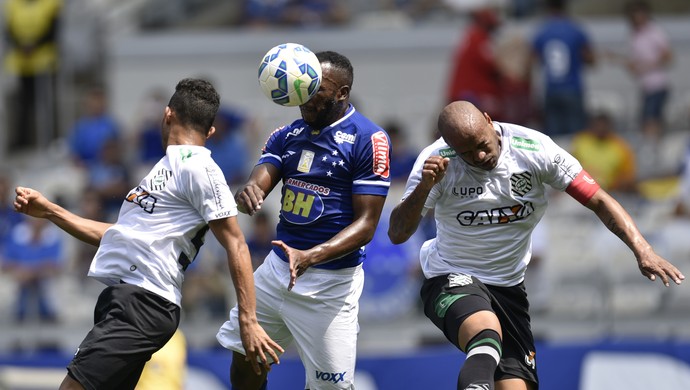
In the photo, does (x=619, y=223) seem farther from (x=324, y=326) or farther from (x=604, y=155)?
(x=604, y=155)

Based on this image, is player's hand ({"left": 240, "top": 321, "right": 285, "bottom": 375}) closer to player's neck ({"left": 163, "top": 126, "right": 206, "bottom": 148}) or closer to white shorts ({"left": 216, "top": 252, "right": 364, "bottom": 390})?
white shorts ({"left": 216, "top": 252, "right": 364, "bottom": 390})

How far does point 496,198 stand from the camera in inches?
308

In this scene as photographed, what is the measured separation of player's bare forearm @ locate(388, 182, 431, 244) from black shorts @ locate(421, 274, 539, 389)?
0.49 metres

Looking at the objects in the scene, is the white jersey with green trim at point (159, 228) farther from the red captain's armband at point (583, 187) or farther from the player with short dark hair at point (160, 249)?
the red captain's armband at point (583, 187)

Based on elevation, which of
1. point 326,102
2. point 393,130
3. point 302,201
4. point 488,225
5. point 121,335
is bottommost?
point 393,130

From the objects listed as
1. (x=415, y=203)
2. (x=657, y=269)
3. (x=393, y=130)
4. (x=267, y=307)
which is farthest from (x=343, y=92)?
(x=393, y=130)

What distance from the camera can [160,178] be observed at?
7426 mm

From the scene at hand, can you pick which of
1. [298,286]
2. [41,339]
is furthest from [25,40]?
[298,286]

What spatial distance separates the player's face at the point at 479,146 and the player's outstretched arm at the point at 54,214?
2.29 meters

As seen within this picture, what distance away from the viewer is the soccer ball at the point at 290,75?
7430 mm

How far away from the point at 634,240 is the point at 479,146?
113cm

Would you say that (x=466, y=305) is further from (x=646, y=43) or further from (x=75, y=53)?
(x=75, y=53)

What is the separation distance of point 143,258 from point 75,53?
1261 centimetres

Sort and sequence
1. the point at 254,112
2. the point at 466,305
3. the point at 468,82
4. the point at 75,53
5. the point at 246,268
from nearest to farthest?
the point at 246,268, the point at 466,305, the point at 468,82, the point at 254,112, the point at 75,53
